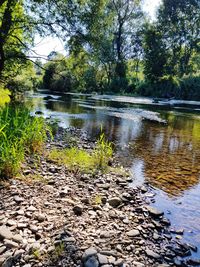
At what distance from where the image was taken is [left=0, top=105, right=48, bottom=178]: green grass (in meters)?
6.04

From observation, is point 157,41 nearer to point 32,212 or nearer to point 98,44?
point 98,44

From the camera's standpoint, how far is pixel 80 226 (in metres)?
4.59

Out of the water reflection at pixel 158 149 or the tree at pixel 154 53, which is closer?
the water reflection at pixel 158 149

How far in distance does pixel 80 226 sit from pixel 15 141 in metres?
3.68

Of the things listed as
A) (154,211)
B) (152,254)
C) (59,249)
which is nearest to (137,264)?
(152,254)

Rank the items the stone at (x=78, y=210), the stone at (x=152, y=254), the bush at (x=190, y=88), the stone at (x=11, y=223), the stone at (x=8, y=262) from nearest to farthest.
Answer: the stone at (x=8, y=262), the stone at (x=152, y=254), the stone at (x=11, y=223), the stone at (x=78, y=210), the bush at (x=190, y=88)

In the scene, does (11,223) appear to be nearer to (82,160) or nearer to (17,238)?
(17,238)

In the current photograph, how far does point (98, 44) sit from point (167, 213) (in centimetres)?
891

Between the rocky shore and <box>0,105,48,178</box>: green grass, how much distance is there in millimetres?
319

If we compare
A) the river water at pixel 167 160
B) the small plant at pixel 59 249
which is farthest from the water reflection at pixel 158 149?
the small plant at pixel 59 249

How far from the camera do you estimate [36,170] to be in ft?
23.2

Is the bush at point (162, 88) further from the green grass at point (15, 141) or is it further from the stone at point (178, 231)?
the stone at point (178, 231)

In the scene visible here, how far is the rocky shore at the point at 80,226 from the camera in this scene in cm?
372

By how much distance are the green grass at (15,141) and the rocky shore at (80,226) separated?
1.05 ft
